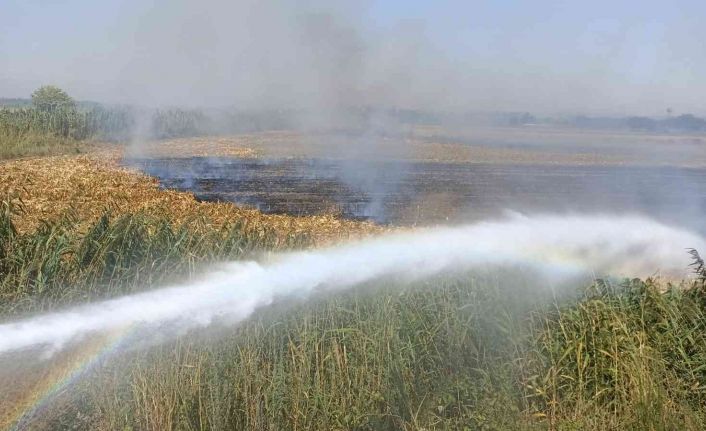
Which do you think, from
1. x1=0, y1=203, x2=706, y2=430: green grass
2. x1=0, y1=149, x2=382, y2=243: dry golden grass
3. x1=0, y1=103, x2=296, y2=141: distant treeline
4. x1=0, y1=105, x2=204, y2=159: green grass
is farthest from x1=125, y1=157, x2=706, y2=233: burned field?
x1=0, y1=103, x2=296, y2=141: distant treeline

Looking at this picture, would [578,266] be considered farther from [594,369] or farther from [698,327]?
[594,369]

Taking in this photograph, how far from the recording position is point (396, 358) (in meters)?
5.23

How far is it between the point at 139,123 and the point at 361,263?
3899cm

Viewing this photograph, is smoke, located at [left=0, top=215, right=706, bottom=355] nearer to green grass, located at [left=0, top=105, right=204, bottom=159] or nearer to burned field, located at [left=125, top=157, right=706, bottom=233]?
burned field, located at [left=125, top=157, right=706, bottom=233]

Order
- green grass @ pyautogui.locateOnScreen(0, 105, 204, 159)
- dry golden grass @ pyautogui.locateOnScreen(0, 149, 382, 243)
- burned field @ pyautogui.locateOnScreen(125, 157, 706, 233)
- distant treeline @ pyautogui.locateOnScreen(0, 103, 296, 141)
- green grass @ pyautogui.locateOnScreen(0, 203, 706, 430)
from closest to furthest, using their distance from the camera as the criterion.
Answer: green grass @ pyautogui.locateOnScreen(0, 203, 706, 430) → dry golden grass @ pyautogui.locateOnScreen(0, 149, 382, 243) → burned field @ pyautogui.locateOnScreen(125, 157, 706, 233) → green grass @ pyautogui.locateOnScreen(0, 105, 204, 159) → distant treeline @ pyautogui.locateOnScreen(0, 103, 296, 141)

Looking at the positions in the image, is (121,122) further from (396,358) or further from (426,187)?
(396,358)

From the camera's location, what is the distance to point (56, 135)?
33156 mm

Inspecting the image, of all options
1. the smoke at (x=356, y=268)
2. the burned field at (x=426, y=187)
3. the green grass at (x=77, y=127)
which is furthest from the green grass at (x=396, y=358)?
the green grass at (x=77, y=127)

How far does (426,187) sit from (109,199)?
10.8 meters

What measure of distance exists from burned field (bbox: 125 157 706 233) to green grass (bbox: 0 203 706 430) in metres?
9.04

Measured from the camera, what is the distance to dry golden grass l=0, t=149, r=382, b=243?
12.8m

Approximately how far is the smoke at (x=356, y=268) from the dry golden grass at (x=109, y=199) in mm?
2204

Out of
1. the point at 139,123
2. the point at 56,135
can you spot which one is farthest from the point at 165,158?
the point at 139,123

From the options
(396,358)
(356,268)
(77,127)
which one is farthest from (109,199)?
(77,127)
